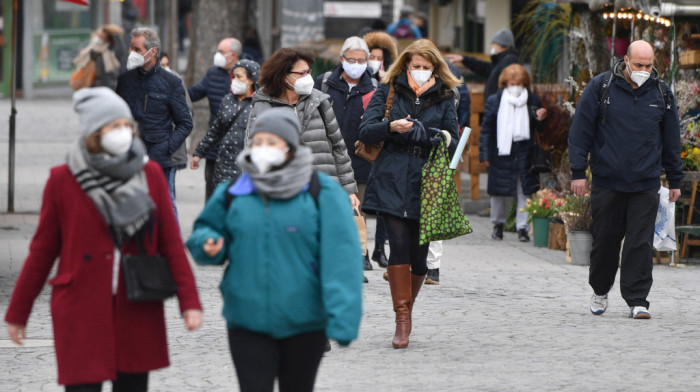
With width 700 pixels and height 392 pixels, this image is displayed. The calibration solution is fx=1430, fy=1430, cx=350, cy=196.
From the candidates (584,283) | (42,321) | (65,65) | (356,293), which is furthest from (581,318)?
(65,65)

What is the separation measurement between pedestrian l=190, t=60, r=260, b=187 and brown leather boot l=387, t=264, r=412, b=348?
10.0ft

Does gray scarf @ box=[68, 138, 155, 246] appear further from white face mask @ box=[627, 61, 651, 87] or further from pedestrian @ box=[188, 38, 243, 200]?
pedestrian @ box=[188, 38, 243, 200]

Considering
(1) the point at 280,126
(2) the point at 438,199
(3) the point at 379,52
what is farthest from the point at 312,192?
(3) the point at 379,52

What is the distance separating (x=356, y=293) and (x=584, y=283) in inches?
234

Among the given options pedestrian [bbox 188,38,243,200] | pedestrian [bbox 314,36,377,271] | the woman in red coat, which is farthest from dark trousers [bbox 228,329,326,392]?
pedestrian [bbox 188,38,243,200]

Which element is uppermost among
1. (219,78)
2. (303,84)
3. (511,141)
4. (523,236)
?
(303,84)

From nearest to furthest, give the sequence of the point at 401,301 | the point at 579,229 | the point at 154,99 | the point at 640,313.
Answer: the point at 401,301 → the point at 640,313 → the point at 154,99 → the point at 579,229

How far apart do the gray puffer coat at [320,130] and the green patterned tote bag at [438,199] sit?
736 millimetres

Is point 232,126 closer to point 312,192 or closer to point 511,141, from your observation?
point 511,141

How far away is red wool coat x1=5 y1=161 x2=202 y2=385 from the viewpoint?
16.2ft

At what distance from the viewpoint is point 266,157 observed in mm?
5016

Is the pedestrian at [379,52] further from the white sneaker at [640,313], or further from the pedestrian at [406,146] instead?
the pedestrian at [406,146]

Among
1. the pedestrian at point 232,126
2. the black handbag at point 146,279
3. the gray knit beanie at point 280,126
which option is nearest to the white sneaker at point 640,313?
the pedestrian at point 232,126

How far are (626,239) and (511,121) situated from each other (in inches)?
170
